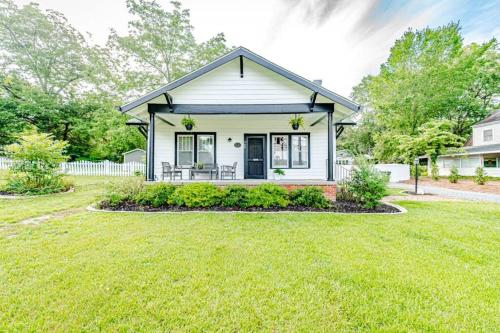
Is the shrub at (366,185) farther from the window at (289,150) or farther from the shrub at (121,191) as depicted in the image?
the shrub at (121,191)

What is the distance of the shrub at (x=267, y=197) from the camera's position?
6.67 m

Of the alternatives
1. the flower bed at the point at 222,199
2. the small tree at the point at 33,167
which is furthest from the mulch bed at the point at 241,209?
the small tree at the point at 33,167

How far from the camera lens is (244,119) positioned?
9.93 meters

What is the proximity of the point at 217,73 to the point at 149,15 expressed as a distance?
1665 cm

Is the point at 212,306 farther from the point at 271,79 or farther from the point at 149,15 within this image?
the point at 149,15

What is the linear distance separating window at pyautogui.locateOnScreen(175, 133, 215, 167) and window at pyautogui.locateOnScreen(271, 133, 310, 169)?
297cm

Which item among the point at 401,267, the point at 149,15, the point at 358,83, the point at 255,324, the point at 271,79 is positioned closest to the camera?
the point at 255,324

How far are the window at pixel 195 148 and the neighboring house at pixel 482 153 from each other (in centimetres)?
2356

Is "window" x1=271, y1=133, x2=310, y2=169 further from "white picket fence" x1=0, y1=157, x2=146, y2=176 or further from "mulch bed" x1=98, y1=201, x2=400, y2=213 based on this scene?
"white picket fence" x1=0, y1=157, x2=146, y2=176

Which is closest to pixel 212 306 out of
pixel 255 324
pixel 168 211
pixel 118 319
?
pixel 255 324

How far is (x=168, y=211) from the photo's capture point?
6281 millimetres

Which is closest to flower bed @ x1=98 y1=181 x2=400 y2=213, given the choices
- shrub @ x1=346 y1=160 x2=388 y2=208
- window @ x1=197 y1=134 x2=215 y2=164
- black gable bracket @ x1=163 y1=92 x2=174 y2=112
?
shrub @ x1=346 y1=160 x2=388 y2=208

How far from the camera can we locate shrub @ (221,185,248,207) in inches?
265

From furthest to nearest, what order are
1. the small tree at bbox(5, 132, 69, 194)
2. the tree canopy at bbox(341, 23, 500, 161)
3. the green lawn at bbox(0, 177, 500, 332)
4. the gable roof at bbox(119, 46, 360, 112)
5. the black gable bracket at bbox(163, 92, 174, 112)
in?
the tree canopy at bbox(341, 23, 500, 161), the small tree at bbox(5, 132, 69, 194), the black gable bracket at bbox(163, 92, 174, 112), the gable roof at bbox(119, 46, 360, 112), the green lawn at bbox(0, 177, 500, 332)
